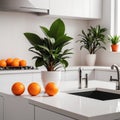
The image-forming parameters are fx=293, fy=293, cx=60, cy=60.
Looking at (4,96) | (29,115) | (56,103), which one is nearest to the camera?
(56,103)

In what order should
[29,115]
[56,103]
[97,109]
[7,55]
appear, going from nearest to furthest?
1. [97,109]
2. [56,103]
3. [29,115]
4. [7,55]

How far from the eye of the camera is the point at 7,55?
180 inches

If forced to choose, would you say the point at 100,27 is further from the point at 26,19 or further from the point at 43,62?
the point at 43,62

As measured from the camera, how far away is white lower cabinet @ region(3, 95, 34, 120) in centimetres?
185

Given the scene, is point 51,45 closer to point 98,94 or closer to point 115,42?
point 98,94

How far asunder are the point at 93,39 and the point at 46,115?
3481 mm

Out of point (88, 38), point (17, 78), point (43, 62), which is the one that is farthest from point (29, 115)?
point (88, 38)

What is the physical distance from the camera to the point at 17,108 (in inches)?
77.9

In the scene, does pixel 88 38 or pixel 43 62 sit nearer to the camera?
pixel 43 62

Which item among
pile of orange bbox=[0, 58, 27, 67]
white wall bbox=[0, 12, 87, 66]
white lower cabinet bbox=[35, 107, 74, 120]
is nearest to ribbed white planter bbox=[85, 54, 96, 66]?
white wall bbox=[0, 12, 87, 66]

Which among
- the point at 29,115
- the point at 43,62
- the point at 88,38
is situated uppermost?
the point at 88,38

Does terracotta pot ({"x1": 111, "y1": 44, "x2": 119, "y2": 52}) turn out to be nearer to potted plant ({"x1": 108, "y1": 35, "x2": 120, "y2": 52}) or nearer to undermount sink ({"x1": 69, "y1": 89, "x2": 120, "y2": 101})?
potted plant ({"x1": 108, "y1": 35, "x2": 120, "y2": 52})

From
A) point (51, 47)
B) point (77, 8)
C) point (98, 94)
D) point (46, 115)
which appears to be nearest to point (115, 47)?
point (77, 8)

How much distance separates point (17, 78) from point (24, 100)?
202 cm
